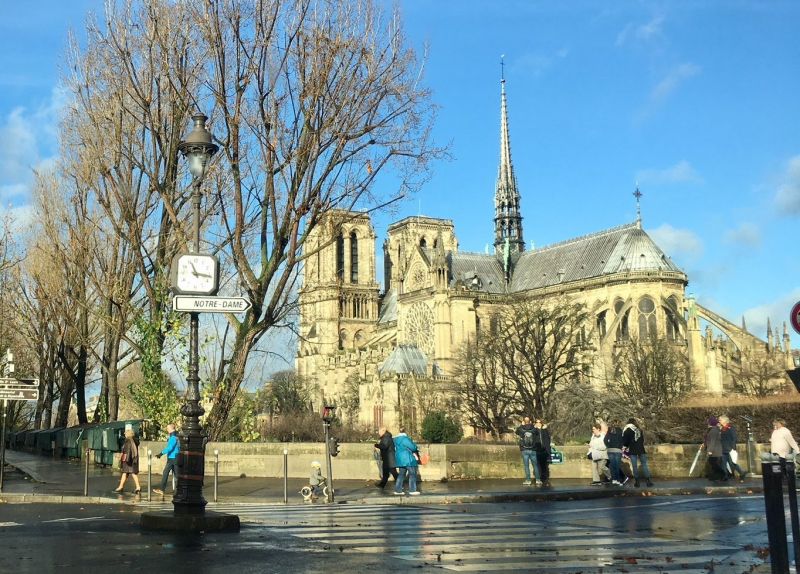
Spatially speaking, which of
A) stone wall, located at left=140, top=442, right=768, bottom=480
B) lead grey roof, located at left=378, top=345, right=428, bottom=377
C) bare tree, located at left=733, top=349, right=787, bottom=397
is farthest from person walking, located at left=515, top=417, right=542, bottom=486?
lead grey roof, located at left=378, top=345, right=428, bottom=377

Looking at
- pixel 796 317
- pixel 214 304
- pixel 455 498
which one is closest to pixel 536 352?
pixel 455 498

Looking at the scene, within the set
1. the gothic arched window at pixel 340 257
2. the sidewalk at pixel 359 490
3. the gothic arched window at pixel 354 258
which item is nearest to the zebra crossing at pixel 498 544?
the sidewalk at pixel 359 490

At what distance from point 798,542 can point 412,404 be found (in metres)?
74.2

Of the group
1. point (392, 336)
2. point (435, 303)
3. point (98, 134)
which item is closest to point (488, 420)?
point (98, 134)

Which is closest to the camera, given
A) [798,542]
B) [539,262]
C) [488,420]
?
[798,542]

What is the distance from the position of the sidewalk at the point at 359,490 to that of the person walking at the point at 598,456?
0.40 metres

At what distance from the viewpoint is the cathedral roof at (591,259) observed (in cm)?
8912

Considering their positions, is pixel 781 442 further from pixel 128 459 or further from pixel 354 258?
pixel 354 258

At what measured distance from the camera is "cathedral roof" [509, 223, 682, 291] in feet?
292

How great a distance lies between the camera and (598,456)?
22.5 m

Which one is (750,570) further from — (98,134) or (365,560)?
(98,134)

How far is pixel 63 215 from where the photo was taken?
112 feet

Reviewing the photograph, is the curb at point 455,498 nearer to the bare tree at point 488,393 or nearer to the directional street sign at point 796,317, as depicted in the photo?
the directional street sign at point 796,317

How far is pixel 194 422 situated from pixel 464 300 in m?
84.6
